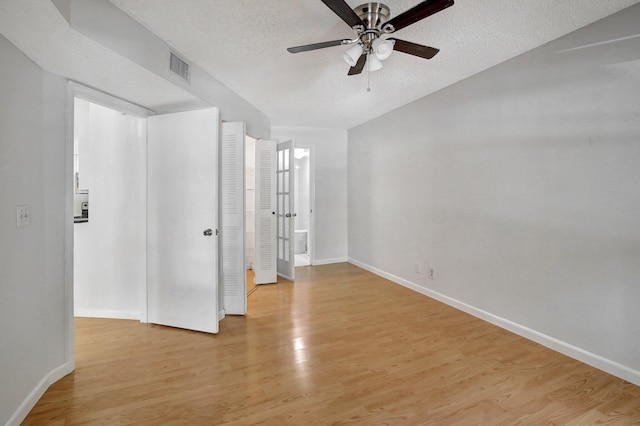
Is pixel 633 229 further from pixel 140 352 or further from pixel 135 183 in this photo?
pixel 135 183

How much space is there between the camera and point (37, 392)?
1775 mm

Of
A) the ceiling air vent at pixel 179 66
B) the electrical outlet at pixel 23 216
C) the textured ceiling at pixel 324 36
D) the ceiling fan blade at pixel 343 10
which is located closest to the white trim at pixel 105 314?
the electrical outlet at pixel 23 216

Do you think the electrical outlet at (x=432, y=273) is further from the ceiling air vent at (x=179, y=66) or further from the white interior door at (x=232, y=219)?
the ceiling air vent at (x=179, y=66)

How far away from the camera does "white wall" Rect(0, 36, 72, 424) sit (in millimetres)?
1574

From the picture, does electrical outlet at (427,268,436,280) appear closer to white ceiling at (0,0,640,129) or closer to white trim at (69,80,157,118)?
white ceiling at (0,0,640,129)

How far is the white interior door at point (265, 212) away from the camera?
403 cm

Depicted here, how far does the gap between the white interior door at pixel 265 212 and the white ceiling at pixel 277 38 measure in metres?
1.02

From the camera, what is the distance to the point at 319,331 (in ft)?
8.86

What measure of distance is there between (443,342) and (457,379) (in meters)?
0.52

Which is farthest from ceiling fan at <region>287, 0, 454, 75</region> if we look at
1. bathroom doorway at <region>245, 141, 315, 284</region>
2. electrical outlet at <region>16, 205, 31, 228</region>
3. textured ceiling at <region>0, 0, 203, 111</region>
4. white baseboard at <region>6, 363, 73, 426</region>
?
white baseboard at <region>6, 363, 73, 426</region>

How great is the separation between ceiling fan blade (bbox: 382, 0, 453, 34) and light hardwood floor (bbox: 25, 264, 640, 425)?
2207 mm

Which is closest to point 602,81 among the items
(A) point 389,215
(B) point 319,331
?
(A) point 389,215

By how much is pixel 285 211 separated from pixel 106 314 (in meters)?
2.45

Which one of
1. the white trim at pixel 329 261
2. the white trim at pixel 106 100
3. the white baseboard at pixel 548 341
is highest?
the white trim at pixel 106 100
